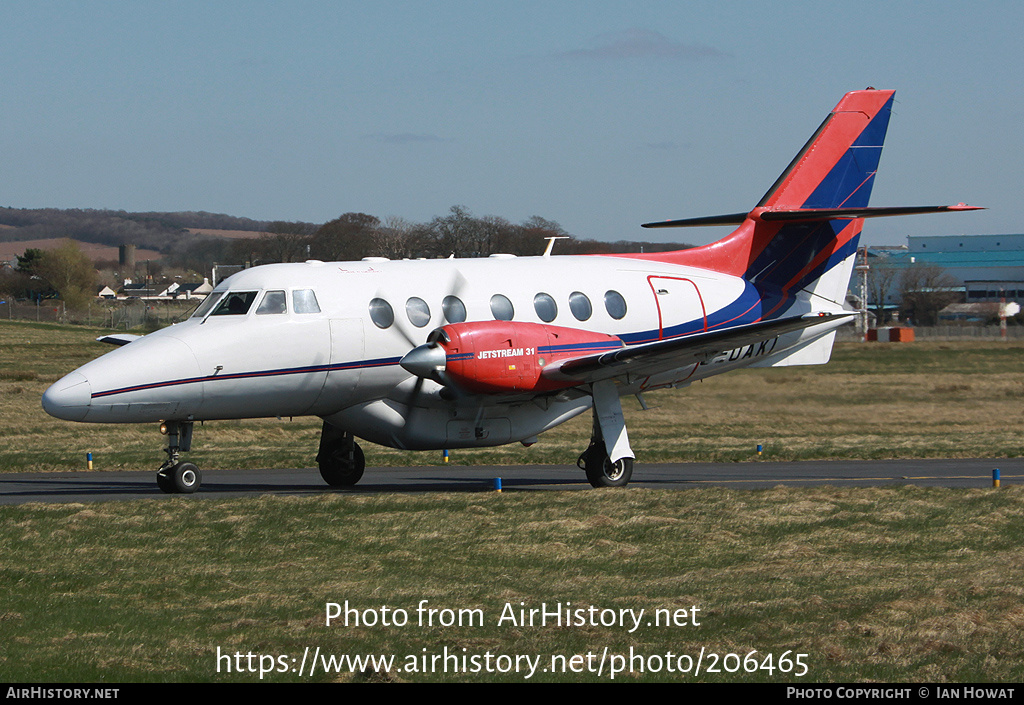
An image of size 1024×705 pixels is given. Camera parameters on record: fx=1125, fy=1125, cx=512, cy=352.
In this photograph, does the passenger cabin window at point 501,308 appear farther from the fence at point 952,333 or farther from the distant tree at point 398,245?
the fence at point 952,333

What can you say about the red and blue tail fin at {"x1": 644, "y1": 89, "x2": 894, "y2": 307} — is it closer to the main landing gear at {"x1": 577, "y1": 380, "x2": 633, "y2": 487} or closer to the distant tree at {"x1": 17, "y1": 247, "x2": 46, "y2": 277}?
the main landing gear at {"x1": 577, "y1": 380, "x2": 633, "y2": 487}

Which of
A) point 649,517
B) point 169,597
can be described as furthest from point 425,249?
point 169,597

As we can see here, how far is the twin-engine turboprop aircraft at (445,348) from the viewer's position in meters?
16.7

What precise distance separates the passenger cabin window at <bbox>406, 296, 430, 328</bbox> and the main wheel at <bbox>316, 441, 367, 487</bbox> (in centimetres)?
296

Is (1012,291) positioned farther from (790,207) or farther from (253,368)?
(253,368)

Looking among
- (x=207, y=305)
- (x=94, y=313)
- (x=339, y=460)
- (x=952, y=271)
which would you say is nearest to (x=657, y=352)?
(x=339, y=460)

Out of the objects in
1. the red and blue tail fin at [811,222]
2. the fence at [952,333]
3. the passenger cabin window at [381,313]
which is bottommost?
the fence at [952,333]

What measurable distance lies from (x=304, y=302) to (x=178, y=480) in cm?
337

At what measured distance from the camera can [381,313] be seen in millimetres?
18031

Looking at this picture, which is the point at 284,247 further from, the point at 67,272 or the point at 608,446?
the point at 608,446

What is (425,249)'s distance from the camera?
44656 mm

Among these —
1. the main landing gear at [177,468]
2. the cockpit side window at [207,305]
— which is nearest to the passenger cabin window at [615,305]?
the cockpit side window at [207,305]

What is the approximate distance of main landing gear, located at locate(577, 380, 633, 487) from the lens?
18625 mm

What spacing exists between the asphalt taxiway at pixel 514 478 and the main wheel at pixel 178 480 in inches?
7.1
